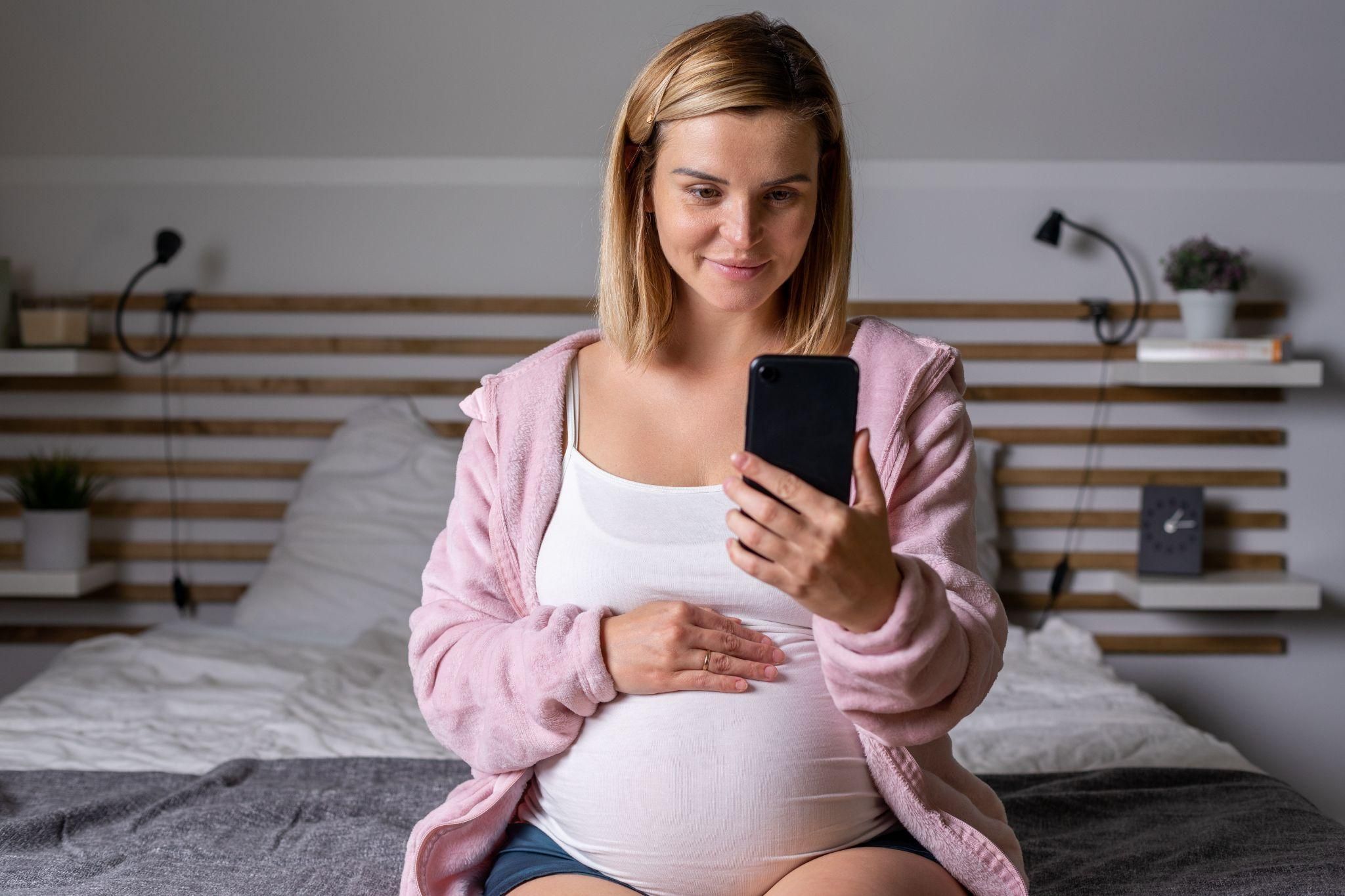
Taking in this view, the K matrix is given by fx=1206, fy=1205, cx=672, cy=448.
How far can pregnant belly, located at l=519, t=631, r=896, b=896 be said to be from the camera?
988 millimetres

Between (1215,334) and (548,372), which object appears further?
(1215,334)

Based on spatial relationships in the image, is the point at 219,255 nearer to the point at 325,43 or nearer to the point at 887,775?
the point at 325,43

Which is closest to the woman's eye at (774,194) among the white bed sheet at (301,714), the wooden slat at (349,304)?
the white bed sheet at (301,714)

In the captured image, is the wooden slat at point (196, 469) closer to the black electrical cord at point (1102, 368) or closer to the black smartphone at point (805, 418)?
the black electrical cord at point (1102, 368)

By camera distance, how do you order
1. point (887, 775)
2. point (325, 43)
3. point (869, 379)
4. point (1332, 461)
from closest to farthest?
1. point (887, 775)
2. point (869, 379)
3. point (325, 43)
4. point (1332, 461)

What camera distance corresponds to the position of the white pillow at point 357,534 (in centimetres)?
264

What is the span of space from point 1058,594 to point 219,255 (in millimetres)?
2250

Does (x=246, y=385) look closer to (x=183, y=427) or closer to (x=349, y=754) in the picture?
Answer: (x=183, y=427)

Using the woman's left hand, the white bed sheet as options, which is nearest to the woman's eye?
the woman's left hand

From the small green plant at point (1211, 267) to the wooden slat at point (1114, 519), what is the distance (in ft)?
1.88

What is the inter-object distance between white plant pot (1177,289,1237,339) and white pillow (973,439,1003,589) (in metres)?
0.53

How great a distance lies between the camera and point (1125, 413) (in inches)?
118

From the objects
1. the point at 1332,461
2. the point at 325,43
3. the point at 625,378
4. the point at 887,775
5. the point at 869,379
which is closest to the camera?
the point at 887,775

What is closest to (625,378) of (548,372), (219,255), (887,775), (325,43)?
(548,372)
